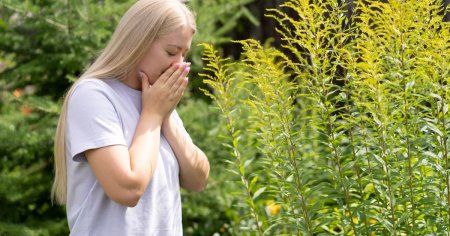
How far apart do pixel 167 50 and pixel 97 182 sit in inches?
17.4

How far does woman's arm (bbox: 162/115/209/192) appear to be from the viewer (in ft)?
8.86

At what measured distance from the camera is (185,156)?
2.70 m

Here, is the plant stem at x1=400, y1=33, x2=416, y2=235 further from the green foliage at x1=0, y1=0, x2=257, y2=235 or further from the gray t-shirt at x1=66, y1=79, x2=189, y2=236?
the green foliage at x1=0, y1=0, x2=257, y2=235

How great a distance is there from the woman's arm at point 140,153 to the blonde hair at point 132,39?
8cm

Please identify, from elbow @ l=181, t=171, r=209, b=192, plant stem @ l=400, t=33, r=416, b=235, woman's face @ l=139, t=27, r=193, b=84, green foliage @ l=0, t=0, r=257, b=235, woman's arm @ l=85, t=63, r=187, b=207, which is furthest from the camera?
green foliage @ l=0, t=0, r=257, b=235

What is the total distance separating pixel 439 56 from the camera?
9.29 feet

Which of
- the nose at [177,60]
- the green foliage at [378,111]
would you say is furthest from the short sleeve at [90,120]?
the green foliage at [378,111]

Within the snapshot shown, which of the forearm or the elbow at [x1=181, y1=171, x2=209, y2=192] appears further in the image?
the elbow at [x1=181, y1=171, x2=209, y2=192]

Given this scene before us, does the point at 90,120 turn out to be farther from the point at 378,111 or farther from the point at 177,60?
the point at 378,111

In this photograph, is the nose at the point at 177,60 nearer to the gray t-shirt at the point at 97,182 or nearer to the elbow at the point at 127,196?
the gray t-shirt at the point at 97,182

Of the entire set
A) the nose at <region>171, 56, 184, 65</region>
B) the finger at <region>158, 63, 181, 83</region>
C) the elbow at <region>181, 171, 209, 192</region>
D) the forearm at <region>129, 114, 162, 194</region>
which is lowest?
the elbow at <region>181, 171, 209, 192</region>

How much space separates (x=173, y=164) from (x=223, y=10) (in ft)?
10.5

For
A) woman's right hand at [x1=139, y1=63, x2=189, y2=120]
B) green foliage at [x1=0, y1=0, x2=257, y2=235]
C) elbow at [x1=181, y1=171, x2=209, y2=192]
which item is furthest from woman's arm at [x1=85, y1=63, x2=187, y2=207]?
green foliage at [x1=0, y1=0, x2=257, y2=235]

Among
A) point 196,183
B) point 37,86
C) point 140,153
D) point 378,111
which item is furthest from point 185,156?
point 37,86
